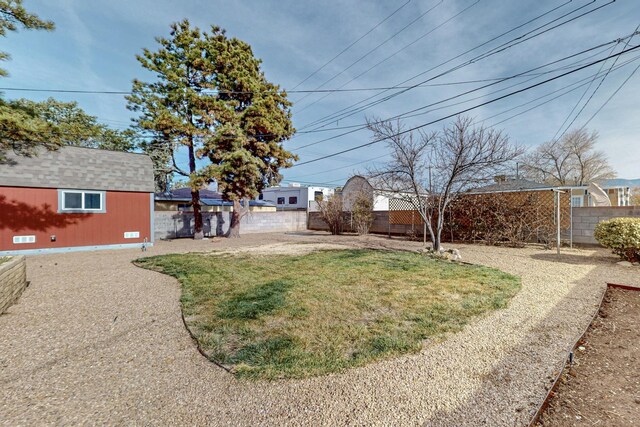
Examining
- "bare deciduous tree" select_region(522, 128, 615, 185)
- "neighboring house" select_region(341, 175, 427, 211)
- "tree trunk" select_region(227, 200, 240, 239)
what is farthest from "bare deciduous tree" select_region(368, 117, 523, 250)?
"bare deciduous tree" select_region(522, 128, 615, 185)

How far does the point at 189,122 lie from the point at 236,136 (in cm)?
229

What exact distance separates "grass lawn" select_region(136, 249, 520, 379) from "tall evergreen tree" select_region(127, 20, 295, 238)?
634 cm

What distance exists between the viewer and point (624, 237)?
20.9 feet

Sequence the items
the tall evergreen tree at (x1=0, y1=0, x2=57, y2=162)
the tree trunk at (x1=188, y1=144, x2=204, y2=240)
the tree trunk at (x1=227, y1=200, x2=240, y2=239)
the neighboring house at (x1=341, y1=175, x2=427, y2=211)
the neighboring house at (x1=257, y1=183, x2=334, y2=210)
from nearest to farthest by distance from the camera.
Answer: the tall evergreen tree at (x1=0, y1=0, x2=57, y2=162), the tree trunk at (x1=188, y1=144, x2=204, y2=240), the tree trunk at (x1=227, y1=200, x2=240, y2=239), the neighboring house at (x1=341, y1=175, x2=427, y2=211), the neighboring house at (x1=257, y1=183, x2=334, y2=210)

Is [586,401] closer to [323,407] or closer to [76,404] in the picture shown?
[323,407]

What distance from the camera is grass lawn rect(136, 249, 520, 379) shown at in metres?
2.49

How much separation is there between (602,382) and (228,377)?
9.62 ft

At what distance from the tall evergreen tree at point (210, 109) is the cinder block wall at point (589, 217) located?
12.0 m

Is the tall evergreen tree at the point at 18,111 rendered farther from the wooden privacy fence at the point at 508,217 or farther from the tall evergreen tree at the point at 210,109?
the wooden privacy fence at the point at 508,217

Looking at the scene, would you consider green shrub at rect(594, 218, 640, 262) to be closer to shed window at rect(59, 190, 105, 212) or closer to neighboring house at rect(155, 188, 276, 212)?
shed window at rect(59, 190, 105, 212)

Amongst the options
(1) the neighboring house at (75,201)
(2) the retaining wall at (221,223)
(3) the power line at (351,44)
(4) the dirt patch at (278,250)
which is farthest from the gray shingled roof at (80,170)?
(3) the power line at (351,44)

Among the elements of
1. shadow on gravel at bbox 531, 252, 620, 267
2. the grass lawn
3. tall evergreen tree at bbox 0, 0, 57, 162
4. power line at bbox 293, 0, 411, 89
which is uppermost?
power line at bbox 293, 0, 411, 89

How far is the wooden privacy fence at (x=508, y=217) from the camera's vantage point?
9124 millimetres

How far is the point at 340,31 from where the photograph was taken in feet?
30.8
